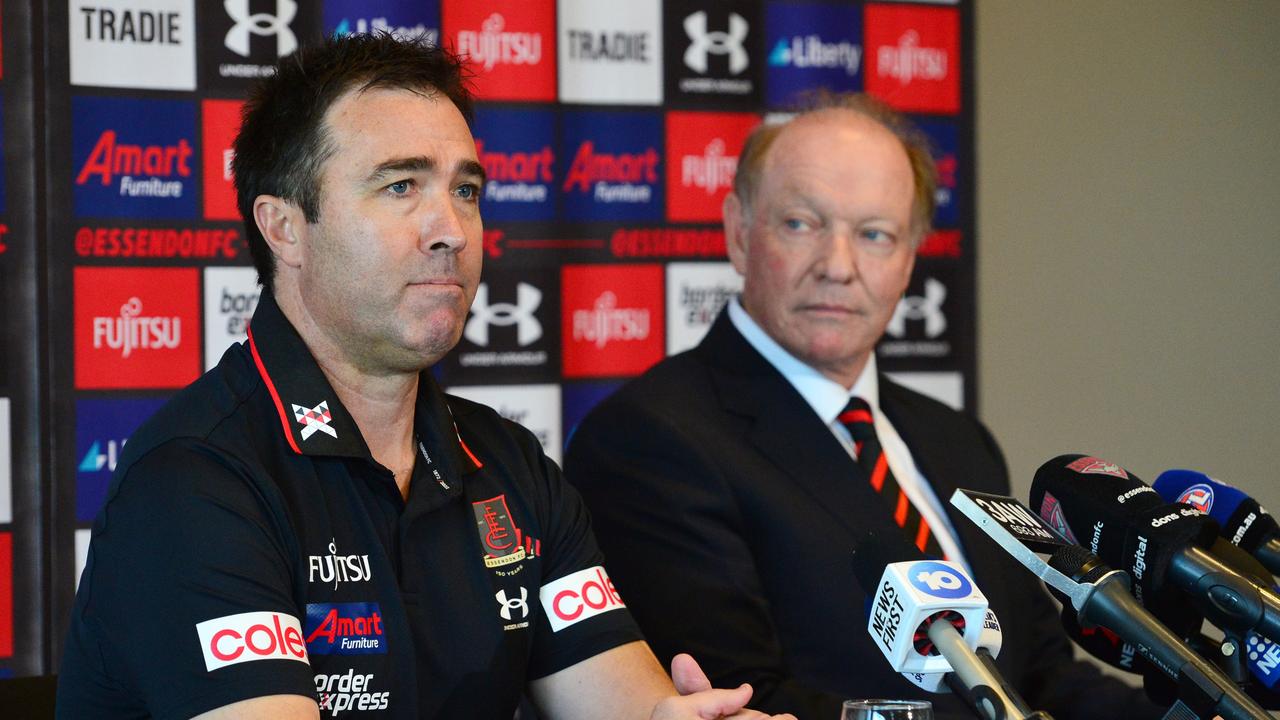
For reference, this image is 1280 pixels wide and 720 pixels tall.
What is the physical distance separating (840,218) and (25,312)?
1670 millimetres

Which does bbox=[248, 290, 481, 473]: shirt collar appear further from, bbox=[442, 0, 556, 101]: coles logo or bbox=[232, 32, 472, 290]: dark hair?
bbox=[442, 0, 556, 101]: coles logo

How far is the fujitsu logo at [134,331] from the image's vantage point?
2.88 m

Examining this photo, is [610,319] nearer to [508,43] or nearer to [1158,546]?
[508,43]

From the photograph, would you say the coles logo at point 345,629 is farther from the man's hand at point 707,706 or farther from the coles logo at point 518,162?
the coles logo at point 518,162

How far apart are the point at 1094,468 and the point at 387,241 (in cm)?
89

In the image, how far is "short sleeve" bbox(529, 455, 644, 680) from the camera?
1.83 m

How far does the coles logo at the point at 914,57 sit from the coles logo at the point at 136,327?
1748mm

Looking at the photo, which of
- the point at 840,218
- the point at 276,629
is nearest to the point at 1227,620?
the point at 276,629

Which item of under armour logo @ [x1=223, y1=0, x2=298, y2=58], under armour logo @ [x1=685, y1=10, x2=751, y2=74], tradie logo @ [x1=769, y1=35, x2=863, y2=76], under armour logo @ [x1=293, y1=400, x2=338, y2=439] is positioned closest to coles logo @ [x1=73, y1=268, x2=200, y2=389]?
under armour logo @ [x1=223, y1=0, x2=298, y2=58]

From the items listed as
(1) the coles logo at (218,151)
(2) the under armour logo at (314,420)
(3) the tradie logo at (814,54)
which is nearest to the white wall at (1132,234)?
(3) the tradie logo at (814,54)

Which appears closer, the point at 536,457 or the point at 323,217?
the point at 323,217

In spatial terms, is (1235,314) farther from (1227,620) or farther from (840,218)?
(1227,620)

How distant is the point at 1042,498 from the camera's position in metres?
1.43

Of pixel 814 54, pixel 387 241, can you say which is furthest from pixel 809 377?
pixel 814 54
